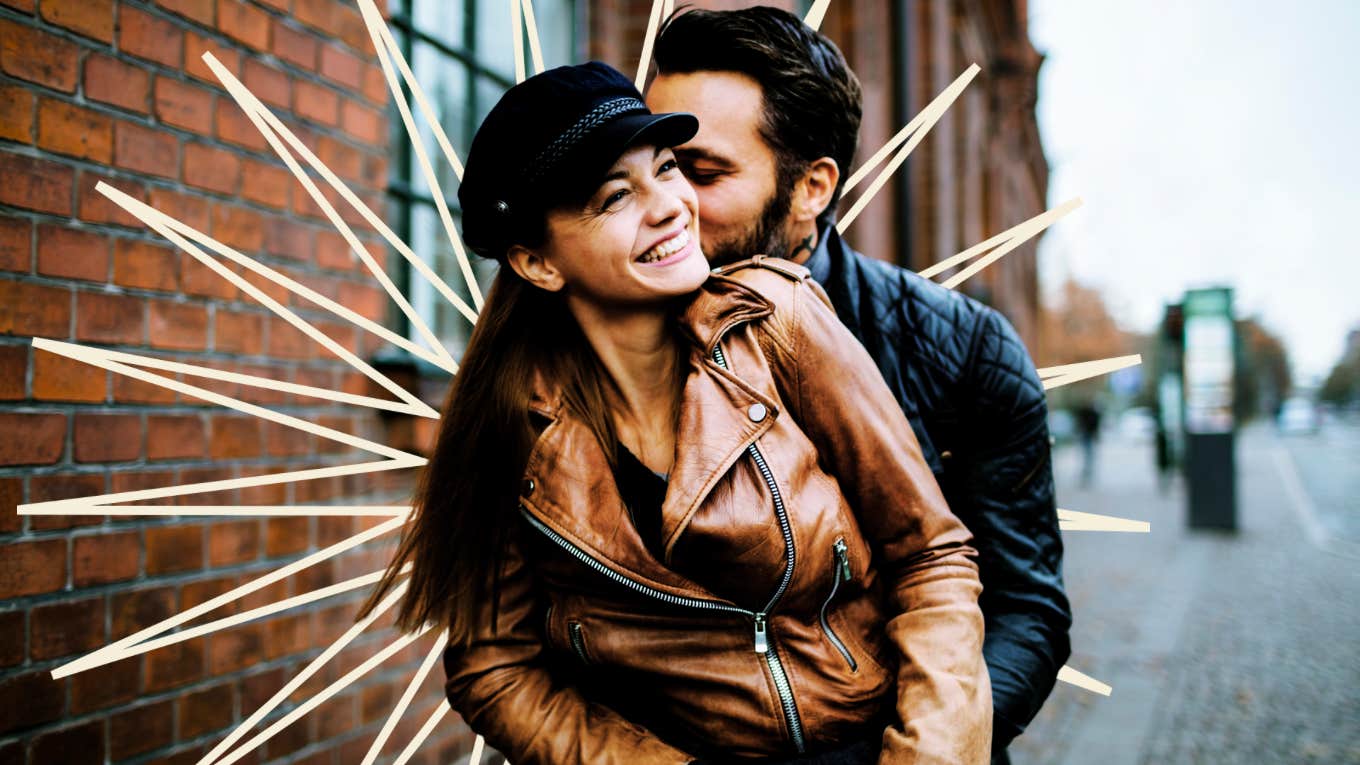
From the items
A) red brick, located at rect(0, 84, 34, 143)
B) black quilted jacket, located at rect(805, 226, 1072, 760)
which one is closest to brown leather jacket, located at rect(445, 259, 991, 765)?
black quilted jacket, located at rect(805, 226, 1072, 760)

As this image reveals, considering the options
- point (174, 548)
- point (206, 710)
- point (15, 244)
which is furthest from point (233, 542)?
point (15, 244)

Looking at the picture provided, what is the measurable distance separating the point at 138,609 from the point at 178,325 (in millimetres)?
671

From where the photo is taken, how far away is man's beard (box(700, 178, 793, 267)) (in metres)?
1.85

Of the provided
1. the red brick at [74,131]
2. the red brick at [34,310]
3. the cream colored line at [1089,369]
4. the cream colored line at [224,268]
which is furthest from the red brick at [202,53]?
the cream colored line at [1089,369]

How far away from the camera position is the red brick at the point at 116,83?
204 cm

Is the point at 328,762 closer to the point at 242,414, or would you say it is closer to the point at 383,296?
the point at 242,414

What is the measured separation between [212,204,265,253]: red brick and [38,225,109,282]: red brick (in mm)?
301

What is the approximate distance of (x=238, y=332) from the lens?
2434 mm

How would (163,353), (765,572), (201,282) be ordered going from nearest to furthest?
(765,572) < (163,353) < (201,282)

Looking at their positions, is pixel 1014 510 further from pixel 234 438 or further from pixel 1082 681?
pixel 234 438

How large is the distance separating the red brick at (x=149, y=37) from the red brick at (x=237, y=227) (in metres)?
0.36

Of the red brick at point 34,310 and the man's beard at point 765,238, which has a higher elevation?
the man's beard at point 765,238

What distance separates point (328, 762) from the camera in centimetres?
273

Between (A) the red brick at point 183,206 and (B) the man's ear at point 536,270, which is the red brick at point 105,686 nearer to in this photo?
(A) the red brick at point 183,206
